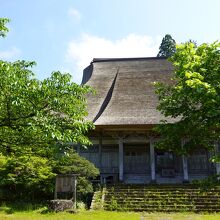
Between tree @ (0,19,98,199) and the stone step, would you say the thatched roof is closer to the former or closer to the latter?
the stone step

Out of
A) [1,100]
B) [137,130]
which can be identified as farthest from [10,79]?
[137,130]

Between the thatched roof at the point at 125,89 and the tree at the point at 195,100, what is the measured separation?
13499 millimetres

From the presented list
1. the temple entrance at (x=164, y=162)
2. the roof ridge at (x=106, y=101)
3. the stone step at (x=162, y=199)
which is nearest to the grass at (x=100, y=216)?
the stone step at (x=162, y=199)

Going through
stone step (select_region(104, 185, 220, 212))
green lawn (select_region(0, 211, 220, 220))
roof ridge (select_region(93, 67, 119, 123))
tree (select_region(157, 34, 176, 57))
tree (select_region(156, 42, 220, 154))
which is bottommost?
green lawn (select_region(0, 211, 220, 220))

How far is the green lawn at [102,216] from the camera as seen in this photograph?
13.0 metres

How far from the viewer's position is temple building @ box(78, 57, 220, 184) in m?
22.0

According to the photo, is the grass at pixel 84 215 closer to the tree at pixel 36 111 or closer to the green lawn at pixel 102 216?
the green lawn at pixel 102 216

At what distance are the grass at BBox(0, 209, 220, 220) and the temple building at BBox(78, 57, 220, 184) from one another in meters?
7.07

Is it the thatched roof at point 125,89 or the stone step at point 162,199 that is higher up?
the thatched roof at point 125,89

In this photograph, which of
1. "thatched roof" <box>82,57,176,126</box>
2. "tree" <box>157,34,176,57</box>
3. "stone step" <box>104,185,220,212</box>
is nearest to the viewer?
"stone step" <box>104,185,220,212</box>

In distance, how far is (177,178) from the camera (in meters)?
22.9

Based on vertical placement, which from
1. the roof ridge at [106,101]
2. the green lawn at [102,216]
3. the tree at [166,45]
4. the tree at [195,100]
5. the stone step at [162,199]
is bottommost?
the green lawn at [102,216]

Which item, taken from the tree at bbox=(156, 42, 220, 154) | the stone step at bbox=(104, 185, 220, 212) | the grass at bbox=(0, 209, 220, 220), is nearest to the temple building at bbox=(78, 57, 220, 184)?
the stone step at bbox=(104, 185, 220, 212)

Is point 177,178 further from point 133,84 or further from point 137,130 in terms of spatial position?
point 133,84
